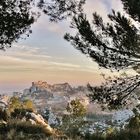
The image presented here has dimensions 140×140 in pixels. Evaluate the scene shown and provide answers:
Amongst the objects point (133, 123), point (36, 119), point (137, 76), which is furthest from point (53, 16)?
point (133, 123)

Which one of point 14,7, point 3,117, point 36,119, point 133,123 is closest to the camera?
point 14,7

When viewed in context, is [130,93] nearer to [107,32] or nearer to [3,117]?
[107,32]

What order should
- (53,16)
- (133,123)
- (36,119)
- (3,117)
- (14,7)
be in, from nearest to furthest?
1. (14,7)
2. (53,16)
3. (3,117)
4. (36,119)
5. (133,123)

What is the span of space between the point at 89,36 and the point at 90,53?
88 centimetres

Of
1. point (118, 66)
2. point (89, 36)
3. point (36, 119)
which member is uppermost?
point (89, 36)

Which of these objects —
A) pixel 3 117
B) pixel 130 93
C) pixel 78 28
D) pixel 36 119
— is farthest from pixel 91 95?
pixel 36 119

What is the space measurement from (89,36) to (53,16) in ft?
6.56

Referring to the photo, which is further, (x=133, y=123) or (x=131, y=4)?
(x=133, y=123)

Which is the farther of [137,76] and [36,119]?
[36,119]


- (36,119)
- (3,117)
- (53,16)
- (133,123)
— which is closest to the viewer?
(53,16)

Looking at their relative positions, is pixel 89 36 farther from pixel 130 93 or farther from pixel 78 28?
pixel 130 93

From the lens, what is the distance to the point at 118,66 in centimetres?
2166

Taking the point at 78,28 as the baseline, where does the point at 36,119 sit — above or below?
below

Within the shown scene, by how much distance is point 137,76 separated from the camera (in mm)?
21531
